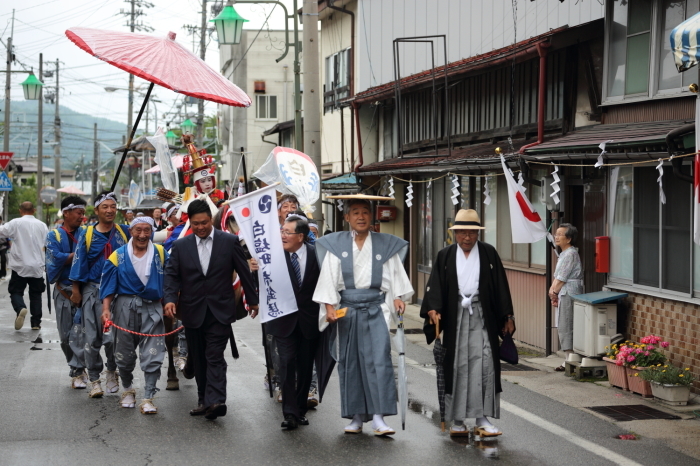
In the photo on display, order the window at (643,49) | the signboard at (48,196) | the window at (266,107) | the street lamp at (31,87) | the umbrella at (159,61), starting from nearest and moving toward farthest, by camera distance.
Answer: the umbrella at (159,61) → the window at (643,49) → the street lamp at (31,87) → the signboard at (48,196) → the window at (266,107)

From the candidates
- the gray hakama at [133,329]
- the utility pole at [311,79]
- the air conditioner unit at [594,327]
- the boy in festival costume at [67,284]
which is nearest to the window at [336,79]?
the utility pole at [311,79]

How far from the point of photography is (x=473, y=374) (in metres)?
7.56

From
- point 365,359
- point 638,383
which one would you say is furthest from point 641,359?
point 365,359

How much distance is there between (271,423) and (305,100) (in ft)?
29.4

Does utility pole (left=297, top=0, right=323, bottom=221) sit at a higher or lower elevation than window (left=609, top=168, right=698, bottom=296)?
higher

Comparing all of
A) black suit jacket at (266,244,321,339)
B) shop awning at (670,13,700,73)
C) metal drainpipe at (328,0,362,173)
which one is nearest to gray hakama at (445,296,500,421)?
black suit jacket at (266,244,321,339)

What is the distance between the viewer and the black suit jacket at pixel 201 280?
8.20 meters

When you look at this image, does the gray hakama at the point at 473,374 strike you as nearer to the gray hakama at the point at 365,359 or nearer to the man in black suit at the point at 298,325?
the gray hakama at the point at 365,359

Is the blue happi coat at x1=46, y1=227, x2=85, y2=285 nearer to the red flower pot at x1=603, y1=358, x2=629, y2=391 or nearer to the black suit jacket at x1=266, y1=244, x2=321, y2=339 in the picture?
the black suit jacket at x1=266, y1=244, x2=321, y2=339

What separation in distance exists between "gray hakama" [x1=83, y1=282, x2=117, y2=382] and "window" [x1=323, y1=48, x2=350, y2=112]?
16580 millimetres

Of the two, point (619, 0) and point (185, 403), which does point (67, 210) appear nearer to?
point (185, 403)

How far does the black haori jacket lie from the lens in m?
7.58

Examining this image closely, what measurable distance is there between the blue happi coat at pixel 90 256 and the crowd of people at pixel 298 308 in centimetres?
1

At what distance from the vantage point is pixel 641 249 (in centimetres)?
1106
